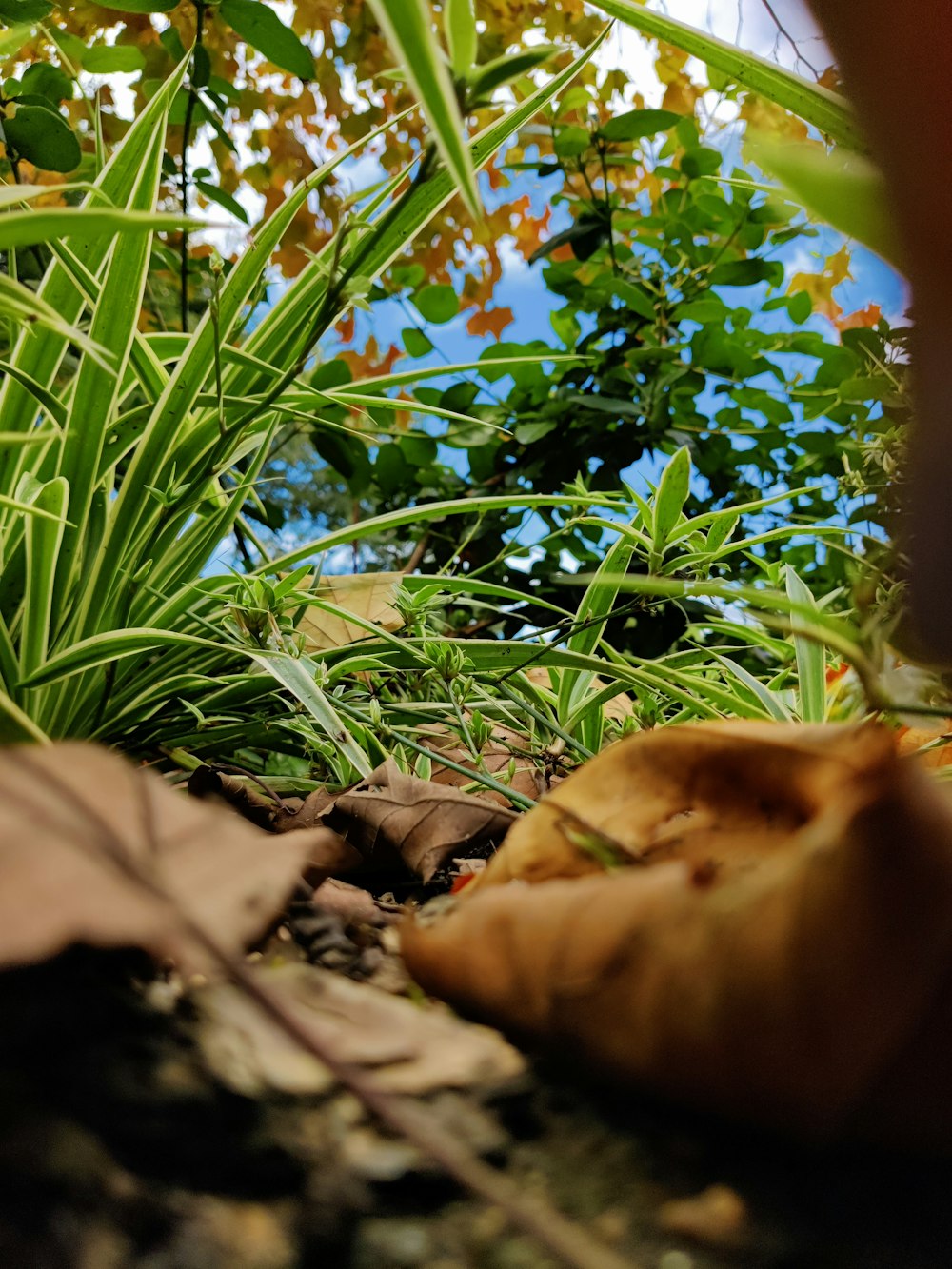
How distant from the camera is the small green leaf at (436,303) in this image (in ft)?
6.31

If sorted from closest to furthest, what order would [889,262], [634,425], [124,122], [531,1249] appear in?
[531,1249]
[889,262]
[124,122]
[634,425]

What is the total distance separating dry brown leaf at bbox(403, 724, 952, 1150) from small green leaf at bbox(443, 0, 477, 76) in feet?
1.01

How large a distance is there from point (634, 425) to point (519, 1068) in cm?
174

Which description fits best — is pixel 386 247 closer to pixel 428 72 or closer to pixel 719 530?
pixel 719 530

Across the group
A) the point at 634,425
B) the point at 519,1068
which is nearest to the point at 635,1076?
the point at 519,1068

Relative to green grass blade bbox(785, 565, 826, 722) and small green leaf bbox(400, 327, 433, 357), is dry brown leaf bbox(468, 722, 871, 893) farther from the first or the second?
small green leaf bbox(400, 327, 433, 357)

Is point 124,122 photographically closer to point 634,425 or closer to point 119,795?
point 634,425

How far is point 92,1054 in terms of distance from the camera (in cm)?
20

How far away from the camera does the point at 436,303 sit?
1.93 metres

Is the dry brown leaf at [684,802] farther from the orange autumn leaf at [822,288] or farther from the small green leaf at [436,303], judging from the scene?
the orange autumn leaf at [822,288]

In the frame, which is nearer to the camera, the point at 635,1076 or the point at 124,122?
the point at 635,1076

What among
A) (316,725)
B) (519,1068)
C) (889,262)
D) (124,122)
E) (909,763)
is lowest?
(316,725)

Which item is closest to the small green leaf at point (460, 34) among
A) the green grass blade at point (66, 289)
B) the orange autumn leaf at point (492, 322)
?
the green grass blade at point (66, 289)

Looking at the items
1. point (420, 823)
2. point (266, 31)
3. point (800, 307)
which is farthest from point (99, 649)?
point (800, 307)
